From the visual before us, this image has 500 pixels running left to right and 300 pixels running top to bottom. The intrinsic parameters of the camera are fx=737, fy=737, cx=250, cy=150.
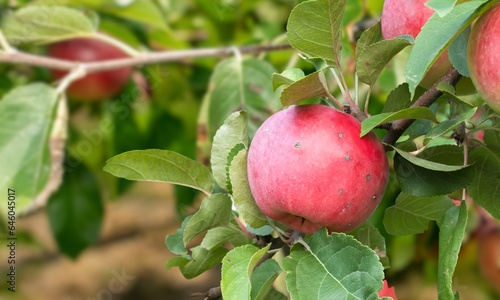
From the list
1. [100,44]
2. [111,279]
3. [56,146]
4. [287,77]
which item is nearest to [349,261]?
[287,77]

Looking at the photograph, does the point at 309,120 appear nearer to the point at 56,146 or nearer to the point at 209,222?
the point at 209,222

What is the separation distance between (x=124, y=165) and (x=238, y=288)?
0.55 feet

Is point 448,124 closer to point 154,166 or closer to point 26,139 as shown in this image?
point 154,166

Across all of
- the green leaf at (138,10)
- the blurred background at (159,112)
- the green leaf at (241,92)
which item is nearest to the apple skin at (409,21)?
the green leaf at (241,92)

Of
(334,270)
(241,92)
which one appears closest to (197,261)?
(334,270)

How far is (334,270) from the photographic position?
616mm

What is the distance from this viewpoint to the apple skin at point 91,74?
1.65 m

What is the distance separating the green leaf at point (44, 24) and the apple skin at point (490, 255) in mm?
1020

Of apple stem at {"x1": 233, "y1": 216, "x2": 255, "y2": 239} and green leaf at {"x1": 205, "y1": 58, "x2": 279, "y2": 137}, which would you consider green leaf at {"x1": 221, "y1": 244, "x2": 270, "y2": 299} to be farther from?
green leaf at {"x1": 205, "y1": 58, "x2": 279, "y2": 137}

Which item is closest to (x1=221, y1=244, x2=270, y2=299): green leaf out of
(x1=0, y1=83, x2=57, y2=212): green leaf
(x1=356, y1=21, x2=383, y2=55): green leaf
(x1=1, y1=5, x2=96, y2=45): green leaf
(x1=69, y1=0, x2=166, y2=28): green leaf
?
(x1=356, y1=21, x2=383, y2=55): green leaf

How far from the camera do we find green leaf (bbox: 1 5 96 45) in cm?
137

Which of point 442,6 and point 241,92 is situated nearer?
point 442,6

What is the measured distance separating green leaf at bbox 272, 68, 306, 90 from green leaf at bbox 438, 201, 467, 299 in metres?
0.18

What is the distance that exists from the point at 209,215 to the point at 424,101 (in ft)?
0.72
